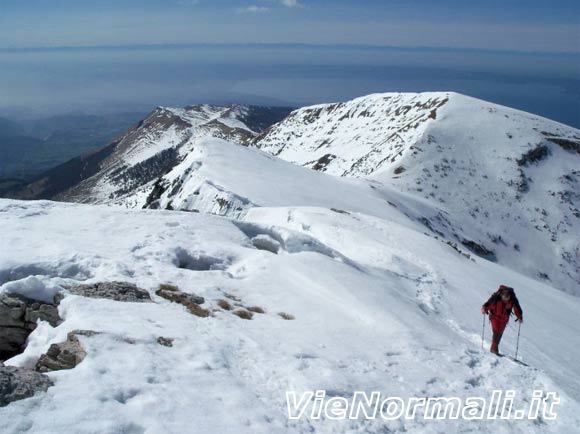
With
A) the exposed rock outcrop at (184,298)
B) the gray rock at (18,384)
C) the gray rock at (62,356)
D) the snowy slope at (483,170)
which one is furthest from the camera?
the snowy slope at (483,170)

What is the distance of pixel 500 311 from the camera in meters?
13.4

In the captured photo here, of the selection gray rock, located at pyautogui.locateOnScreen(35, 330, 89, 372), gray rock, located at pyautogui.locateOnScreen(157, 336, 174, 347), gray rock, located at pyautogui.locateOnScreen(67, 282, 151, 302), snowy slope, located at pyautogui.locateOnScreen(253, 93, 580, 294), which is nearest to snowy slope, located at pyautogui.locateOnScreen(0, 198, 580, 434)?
gray rock, located at pyautogui.locateOnScreen(157, 336, 174, 347)

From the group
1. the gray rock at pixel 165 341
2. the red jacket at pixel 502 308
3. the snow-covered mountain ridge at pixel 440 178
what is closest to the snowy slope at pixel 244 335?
the gray rock at pixel 165 341

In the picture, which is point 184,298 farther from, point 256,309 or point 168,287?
point 256,309

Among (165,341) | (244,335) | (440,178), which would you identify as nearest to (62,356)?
(165,341)

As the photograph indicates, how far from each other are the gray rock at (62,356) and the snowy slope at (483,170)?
4405 centimetres

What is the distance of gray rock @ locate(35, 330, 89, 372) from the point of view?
8625 mm

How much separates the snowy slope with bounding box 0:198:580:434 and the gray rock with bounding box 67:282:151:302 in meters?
0.41

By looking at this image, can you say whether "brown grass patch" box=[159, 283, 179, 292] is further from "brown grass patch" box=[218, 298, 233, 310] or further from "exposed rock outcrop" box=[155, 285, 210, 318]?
"brown grass patch" box=[218, 298, 233, 310]

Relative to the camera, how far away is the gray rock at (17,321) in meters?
10.8

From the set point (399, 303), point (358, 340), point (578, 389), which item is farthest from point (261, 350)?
point (578, 389)

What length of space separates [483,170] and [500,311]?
2562 inches

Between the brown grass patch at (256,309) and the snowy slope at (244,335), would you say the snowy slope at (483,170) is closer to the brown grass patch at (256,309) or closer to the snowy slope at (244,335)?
the snowy slope at (244,335)

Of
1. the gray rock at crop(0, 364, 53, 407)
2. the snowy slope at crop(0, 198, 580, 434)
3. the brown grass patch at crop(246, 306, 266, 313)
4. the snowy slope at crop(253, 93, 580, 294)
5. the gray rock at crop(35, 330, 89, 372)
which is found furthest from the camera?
the snowy slope at crop(253, 93, 580, 294)
